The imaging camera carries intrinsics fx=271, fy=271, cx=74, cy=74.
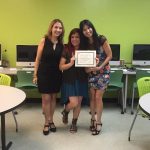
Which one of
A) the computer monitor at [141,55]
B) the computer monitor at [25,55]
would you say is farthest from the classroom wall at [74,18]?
the computer monitor at [25,55]

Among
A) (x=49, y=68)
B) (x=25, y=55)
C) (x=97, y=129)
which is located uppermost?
(x=25, y=55)

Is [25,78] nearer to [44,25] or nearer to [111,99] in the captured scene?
[44,25]

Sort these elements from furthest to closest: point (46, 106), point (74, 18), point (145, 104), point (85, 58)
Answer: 1. point (74, 18)
2. point (46, 106)
3. point (85, 58)
4. point (145, 104)

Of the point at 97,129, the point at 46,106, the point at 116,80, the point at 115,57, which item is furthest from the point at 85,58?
the point at 115,57

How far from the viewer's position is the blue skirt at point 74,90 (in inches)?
139

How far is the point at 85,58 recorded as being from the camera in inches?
133

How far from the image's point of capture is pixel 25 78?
4531mm

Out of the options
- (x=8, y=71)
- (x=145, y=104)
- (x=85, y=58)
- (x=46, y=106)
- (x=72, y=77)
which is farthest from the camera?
(x=8, y=71)

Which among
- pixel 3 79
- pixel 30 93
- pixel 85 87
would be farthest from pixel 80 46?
pixel 30 93

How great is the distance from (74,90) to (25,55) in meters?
1.74

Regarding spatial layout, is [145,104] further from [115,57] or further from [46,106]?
[115,57]

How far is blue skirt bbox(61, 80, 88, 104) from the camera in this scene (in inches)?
139

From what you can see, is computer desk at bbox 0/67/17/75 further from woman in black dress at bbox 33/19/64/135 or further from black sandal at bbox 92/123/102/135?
black sandal at bbox 92/123/102/135

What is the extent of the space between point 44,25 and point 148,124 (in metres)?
2.62
